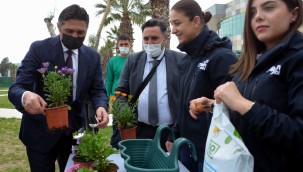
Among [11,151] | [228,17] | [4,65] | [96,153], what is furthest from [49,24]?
[4,65]

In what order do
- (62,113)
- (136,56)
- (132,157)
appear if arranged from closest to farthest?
(132,157) < (62,113) < (136,56)

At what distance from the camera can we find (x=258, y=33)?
5.22ft

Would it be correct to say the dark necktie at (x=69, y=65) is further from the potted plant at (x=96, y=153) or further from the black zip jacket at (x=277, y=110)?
the black zip jacket at (x=277, y=110)

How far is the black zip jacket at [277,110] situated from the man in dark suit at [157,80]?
4.71ft

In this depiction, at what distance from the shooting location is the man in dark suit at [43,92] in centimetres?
253

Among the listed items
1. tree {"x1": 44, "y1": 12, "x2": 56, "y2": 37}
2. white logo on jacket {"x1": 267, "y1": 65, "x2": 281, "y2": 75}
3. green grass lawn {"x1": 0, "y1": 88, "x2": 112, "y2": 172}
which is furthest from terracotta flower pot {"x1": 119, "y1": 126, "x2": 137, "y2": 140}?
tree {"x1": 44, "y1": 12, "x2": 56, "y2": 37}

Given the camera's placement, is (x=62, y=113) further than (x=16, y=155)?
No

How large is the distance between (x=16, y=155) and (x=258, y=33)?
18.4ft

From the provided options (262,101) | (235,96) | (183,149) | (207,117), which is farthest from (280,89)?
(183,149)

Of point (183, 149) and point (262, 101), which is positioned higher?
point (262, 101)

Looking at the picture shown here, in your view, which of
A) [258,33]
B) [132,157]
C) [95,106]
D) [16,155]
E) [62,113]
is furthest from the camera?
[16,155]

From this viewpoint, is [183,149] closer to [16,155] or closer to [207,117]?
[207,117]

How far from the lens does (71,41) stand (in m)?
2.60

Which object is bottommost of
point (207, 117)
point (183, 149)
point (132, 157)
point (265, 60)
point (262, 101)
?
point (183, 149)
